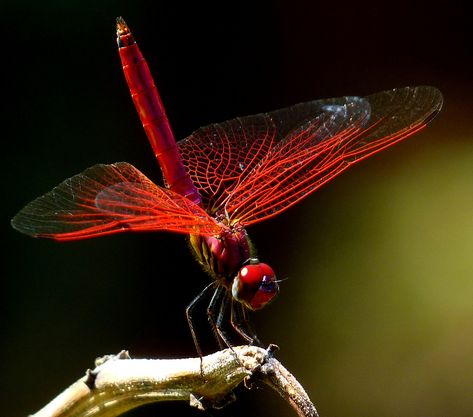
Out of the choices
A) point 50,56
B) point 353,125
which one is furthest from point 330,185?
point 50,56

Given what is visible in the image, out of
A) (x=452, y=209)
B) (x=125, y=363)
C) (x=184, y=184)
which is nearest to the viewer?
(x=125, y=363)

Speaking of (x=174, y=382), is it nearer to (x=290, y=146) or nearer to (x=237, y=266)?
(x=237, y=266)

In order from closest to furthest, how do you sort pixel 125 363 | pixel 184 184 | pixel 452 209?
1. pixel 125 363
2. pixel 184 184
3. pixel 452 209

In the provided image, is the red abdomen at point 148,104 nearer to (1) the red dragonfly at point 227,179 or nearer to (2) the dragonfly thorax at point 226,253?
(1) the red dragonfly at point 227,179

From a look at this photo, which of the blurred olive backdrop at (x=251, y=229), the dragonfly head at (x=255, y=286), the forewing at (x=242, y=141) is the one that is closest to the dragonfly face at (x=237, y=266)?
the dragonfly head at (x=255, y=286)

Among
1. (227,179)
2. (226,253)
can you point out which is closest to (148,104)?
(227,179)

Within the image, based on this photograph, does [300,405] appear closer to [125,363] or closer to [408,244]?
[125,363]
